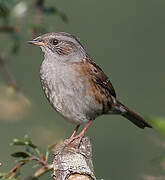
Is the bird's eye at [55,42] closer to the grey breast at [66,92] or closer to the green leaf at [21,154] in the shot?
the grey breast at [66,92]

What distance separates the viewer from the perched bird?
4730mm

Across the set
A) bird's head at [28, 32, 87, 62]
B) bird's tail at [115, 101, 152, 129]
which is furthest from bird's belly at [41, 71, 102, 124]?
bird's tail at [115, 101, 152, 129]

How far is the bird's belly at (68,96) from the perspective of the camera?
185 inches

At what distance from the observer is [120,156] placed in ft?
23.8

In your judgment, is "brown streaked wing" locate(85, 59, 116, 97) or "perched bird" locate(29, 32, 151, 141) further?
"brown streaked wing" locate(85, 59, 116, 97)

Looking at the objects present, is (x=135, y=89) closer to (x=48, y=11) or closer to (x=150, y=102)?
(x=150, y=102)

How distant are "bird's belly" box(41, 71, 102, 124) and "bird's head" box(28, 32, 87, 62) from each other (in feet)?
1.12

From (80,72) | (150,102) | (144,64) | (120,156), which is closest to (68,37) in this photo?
(80,72)

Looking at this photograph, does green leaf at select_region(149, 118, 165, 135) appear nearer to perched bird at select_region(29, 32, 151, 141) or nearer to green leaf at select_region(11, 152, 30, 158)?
green leaf at select_region(11, 152, 30, 158)

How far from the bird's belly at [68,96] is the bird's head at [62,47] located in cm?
34

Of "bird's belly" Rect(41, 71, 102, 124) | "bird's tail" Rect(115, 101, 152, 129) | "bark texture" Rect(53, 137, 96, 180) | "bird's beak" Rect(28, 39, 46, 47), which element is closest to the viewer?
"bark texture" Rect(53, 137, 96, 180)

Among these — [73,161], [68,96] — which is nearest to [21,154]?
[73,161]

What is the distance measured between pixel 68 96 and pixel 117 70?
4.28 metres

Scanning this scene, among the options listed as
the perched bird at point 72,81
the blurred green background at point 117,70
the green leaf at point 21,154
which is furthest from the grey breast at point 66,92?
the green leaf at point 21,154
